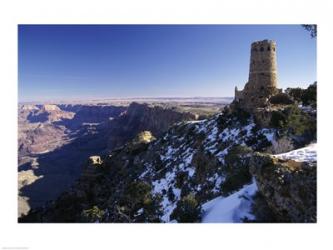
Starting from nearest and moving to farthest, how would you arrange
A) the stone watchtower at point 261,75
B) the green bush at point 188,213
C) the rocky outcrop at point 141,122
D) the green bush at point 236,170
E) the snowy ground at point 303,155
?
the snowy ground at point 303,155 < the green bush at point 188,213 < the green bush at point 236,170 < the stone watchtower at point 261,75 < the rocky outcrop at point 141,122

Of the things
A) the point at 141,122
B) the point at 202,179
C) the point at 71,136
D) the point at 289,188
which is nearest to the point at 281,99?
the point at 202,179

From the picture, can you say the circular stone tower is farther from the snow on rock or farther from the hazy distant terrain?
the snow on rock

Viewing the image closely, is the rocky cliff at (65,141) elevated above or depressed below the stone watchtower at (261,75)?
below

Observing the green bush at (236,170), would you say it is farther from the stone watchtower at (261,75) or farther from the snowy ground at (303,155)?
the stone watchtower at (261,75)

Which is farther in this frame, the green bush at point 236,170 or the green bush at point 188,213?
the green bush at point 236,170

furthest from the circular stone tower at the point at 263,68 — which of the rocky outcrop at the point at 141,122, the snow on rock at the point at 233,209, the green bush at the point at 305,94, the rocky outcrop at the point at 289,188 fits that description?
the rocky outcrop at the point at 141,122

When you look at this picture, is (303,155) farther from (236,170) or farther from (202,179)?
(202,179)
